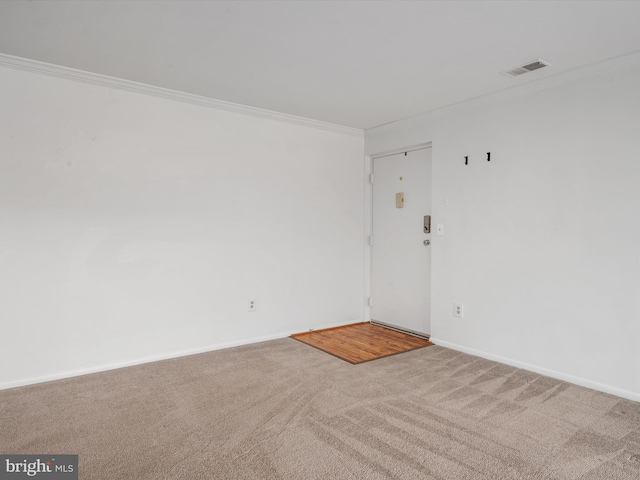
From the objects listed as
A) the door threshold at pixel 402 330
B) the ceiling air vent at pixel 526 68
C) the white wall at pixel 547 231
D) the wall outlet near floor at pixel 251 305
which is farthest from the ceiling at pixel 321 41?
the door threshold at pixel 402 330

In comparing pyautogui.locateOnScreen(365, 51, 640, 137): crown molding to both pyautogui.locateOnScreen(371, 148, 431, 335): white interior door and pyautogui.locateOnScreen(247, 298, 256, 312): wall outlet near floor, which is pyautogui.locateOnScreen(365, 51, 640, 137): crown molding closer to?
pyautogui.locateOnScreen(371, 148, 431, 335): white interior door

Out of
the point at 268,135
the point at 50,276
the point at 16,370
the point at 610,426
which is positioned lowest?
the point at 610,426

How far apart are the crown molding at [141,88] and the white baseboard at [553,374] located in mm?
2712

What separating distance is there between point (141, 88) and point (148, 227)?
1.15 metres

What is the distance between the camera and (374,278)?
4883 millimetres

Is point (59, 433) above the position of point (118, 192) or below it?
below

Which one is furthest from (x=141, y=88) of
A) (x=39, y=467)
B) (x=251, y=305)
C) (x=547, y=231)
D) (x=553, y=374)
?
(x=553, y=374)

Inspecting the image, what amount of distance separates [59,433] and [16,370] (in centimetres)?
100

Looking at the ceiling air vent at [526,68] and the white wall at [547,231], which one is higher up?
the ceiling air vent at [526,68]

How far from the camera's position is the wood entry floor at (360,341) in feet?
12.1

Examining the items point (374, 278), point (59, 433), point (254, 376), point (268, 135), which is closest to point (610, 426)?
point (254, 376)

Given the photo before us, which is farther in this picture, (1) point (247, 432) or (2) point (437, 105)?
(2) point (437, 105)

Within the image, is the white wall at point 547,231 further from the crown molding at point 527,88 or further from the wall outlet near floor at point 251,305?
the wall outlet near floor at point 251,305

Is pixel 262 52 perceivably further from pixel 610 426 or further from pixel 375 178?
pixel 610 426
